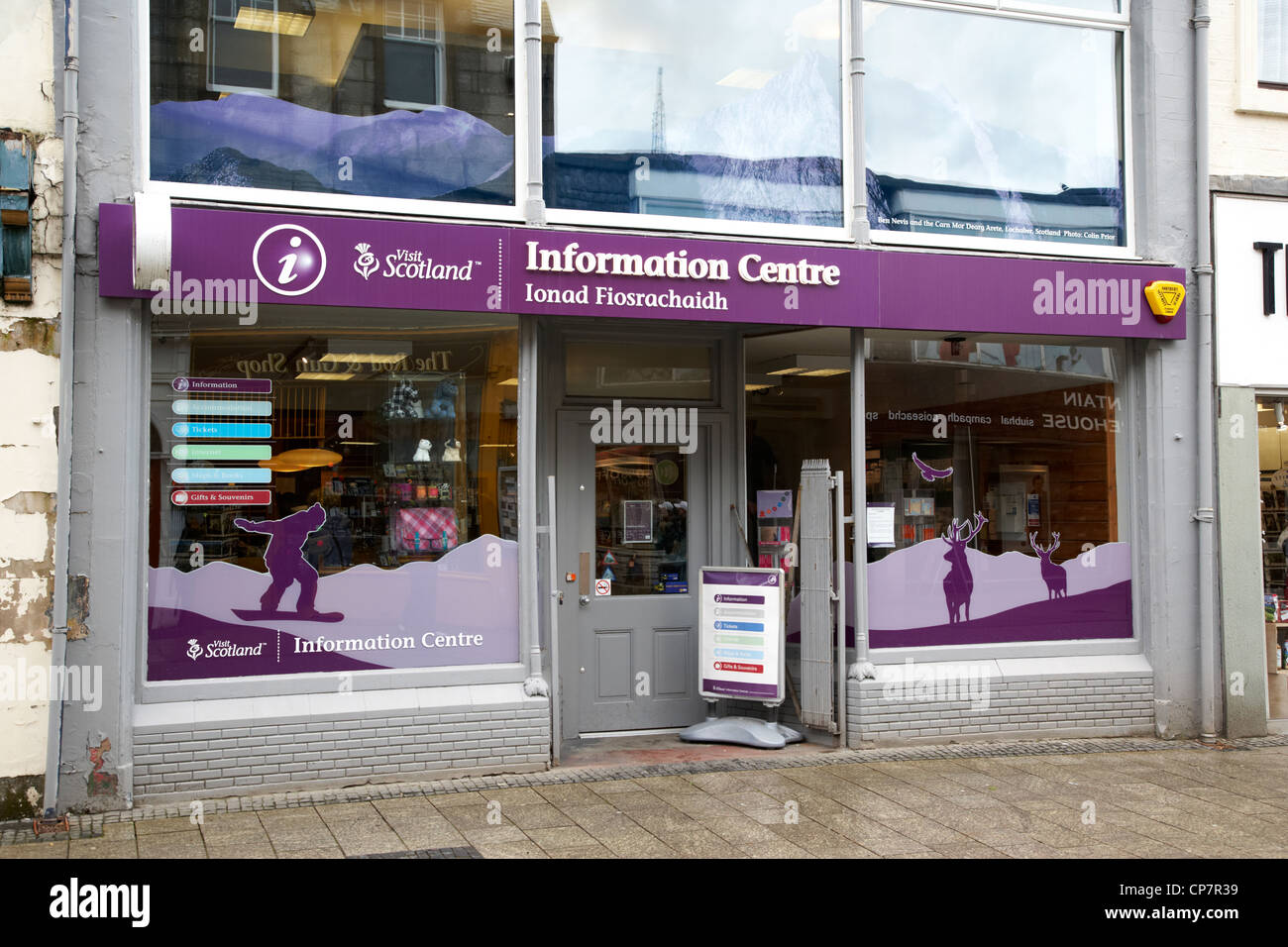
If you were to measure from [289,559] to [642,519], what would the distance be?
2710 mm

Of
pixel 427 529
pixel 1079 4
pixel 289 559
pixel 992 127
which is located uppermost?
pixel 1079 4

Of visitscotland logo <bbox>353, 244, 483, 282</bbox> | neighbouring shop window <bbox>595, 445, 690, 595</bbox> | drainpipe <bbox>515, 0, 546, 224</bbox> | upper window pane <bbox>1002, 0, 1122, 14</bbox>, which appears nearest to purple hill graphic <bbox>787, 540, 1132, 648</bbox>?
neighbouring shop window <bbox>595, 445, 690, 595</bbox>

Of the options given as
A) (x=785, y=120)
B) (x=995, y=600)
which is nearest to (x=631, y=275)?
(x=785, y=120)

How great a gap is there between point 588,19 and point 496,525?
3.44 metres

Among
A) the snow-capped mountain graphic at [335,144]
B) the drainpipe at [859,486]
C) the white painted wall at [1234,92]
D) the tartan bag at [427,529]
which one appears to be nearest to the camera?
the snow-capped mountain graphic at [335,144]

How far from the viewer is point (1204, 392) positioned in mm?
9188

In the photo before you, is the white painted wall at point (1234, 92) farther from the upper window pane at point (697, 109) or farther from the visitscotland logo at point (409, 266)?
the visitscotland logo at point (409, 266)

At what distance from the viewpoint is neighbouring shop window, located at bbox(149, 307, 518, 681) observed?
726 centimetres

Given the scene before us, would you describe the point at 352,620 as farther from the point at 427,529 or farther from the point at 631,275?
the point at 631,275

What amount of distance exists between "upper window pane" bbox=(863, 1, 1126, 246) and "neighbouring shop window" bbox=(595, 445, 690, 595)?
2.35 m

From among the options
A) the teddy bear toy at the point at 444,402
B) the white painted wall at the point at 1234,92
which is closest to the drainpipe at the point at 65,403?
the teddy bear toy at the point at 444,402

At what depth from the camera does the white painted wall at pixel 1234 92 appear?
934 centimetres

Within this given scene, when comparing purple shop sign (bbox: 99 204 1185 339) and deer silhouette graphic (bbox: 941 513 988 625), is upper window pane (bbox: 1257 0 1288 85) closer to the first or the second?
purple shop sign (bbox: 99 204 1185 339)

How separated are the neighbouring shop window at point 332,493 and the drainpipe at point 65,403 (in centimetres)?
50
